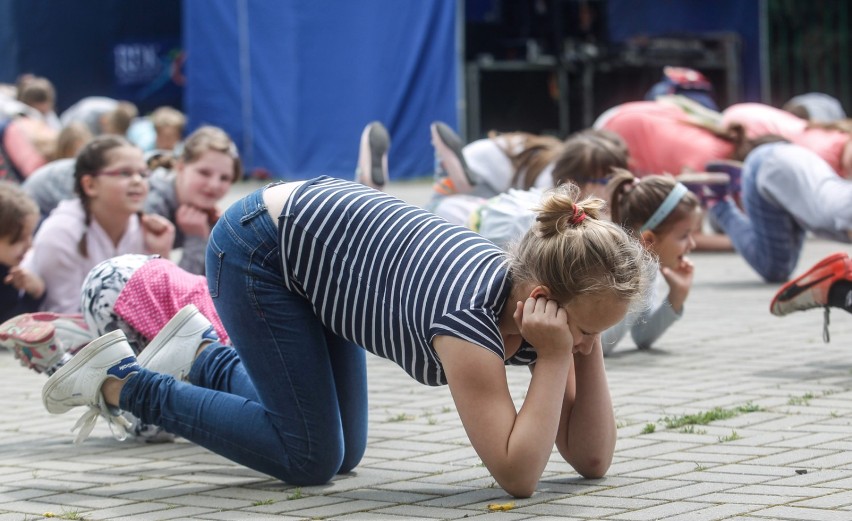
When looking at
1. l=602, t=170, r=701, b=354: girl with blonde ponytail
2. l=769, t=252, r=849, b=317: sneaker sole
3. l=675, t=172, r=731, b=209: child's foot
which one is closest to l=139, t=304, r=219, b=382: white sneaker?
l=602, t=170, r=701, b=354: girl with blonde ponytail

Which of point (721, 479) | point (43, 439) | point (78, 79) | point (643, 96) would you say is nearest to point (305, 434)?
point (721, 479)

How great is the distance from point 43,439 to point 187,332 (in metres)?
0.86

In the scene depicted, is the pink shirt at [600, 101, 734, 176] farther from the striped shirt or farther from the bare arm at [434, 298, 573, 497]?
the bare arm at [434, 298, 573, 497]

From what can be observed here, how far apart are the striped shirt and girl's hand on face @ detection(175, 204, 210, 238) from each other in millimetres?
2977

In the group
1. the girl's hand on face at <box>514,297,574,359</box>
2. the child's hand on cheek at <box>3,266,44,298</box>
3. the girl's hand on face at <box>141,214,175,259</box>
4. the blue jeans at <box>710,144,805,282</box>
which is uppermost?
the girl's hand on face at <box>514,297,574,359</box>

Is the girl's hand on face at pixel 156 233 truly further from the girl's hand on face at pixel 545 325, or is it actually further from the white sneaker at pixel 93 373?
the girl's hand on face at pixel 545 325

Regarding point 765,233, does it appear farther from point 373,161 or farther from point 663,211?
point 663,211

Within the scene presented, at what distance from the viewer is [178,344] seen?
3979 millimetres

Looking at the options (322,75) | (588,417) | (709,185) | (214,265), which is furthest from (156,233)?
(322,75)

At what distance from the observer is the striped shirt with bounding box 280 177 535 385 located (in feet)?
10.4

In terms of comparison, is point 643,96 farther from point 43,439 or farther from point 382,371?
point 43,439

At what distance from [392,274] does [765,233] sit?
5.16 meters

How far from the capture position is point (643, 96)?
1708 centimetres

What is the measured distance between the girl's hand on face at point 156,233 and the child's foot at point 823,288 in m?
2.60
